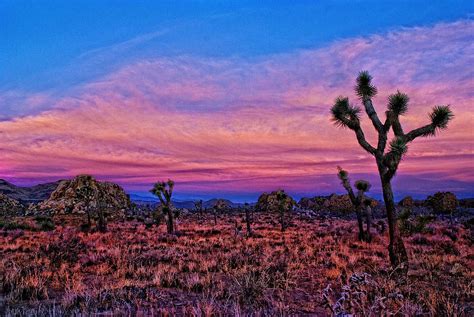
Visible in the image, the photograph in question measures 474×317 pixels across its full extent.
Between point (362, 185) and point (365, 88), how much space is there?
45.0 ft

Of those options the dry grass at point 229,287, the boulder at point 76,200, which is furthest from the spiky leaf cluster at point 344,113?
the boulder at point 76,200

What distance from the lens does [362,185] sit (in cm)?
2725

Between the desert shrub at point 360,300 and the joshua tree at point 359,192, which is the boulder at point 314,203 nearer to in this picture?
the joshua tree at point 359,192

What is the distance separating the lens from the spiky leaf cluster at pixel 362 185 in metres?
27.2

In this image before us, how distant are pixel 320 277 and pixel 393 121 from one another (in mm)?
6362

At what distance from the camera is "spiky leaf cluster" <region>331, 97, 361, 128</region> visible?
49.1ft

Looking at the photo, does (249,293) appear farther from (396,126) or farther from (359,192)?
(359,192)

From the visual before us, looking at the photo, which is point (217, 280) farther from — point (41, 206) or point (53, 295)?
point (41, 206)

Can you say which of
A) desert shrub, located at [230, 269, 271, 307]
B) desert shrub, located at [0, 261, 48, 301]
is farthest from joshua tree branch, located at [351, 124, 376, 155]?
desert shrub, located at [0, 261, 48, 301]

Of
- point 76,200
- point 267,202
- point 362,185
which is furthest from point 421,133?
point 267,202

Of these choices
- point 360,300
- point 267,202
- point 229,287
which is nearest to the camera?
point 360,300

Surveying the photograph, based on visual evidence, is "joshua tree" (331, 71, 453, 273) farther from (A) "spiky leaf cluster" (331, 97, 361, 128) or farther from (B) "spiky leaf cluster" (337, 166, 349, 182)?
(B) "spiky leaf cluster" (337, 166, 349, 182)

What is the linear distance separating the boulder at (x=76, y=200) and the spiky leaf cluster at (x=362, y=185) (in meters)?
41.8

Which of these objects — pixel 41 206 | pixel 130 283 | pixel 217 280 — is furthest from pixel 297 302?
pixel 41 206
